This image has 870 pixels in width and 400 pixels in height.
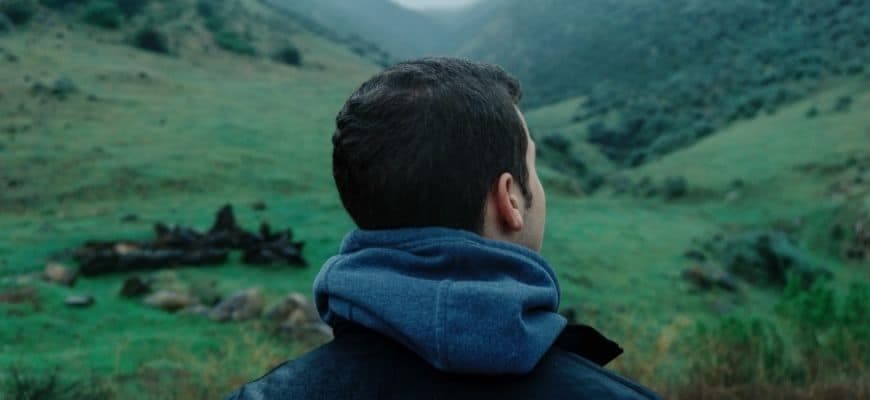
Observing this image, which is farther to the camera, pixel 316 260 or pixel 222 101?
pixel 222 101

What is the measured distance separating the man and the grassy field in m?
4.11

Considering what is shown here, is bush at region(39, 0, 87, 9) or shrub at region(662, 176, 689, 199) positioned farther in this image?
bush at region(39, 0, 87, 9)

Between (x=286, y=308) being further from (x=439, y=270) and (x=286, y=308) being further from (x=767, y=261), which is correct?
(x=767, y=261)

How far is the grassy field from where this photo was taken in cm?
773

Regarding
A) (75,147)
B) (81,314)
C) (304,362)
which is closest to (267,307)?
(81,314)

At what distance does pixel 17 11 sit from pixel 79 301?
27.1m

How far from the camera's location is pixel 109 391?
5195 mm

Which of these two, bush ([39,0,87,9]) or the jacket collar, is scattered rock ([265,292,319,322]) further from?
bush ([39,0,87,9])

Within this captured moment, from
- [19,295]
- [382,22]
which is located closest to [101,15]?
[19,295]

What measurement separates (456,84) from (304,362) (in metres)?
0.61

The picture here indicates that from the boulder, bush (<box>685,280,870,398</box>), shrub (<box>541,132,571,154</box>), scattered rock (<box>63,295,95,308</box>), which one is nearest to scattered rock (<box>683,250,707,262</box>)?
bush (<box>685,280,870,398</box>)

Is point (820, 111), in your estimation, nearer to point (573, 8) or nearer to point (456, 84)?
point (456, 84)

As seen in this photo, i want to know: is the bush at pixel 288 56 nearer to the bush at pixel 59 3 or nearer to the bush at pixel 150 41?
the bush at pixel 150 41

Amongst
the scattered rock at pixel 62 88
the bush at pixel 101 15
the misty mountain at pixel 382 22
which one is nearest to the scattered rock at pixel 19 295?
the scattered rock at pixel 62 88
